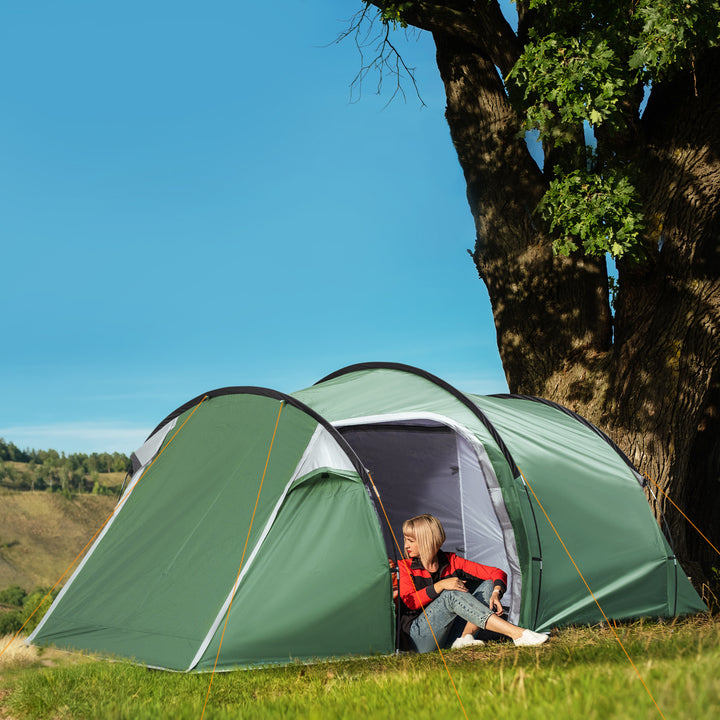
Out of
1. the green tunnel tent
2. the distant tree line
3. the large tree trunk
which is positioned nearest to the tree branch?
the large tree trunk

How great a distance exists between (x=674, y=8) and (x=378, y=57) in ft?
15.0

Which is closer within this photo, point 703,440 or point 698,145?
point 698,145

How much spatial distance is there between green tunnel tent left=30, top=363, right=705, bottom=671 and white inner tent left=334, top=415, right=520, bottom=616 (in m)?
0.12

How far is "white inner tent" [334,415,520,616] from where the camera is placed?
6.98 m

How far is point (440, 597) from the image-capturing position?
4.97m

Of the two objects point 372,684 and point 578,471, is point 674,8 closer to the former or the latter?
point 578,471

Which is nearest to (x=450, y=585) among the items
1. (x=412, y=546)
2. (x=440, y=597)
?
(x=440, y=597)

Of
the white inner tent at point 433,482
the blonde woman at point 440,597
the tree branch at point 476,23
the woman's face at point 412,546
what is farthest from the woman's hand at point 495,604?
the tree branch at point 476,23

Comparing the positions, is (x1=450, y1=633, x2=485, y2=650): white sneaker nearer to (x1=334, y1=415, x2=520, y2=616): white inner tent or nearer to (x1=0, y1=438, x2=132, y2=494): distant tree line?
(x1=334, y1=415, x2=520, y2=616): white inner tent

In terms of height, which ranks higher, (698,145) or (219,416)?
(698,145)

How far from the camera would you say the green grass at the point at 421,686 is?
3.29 m

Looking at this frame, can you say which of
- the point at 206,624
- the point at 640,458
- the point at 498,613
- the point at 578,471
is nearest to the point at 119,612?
the point at 206,624

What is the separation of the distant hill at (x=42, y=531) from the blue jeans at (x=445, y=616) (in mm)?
75870

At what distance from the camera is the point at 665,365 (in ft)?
24.2
